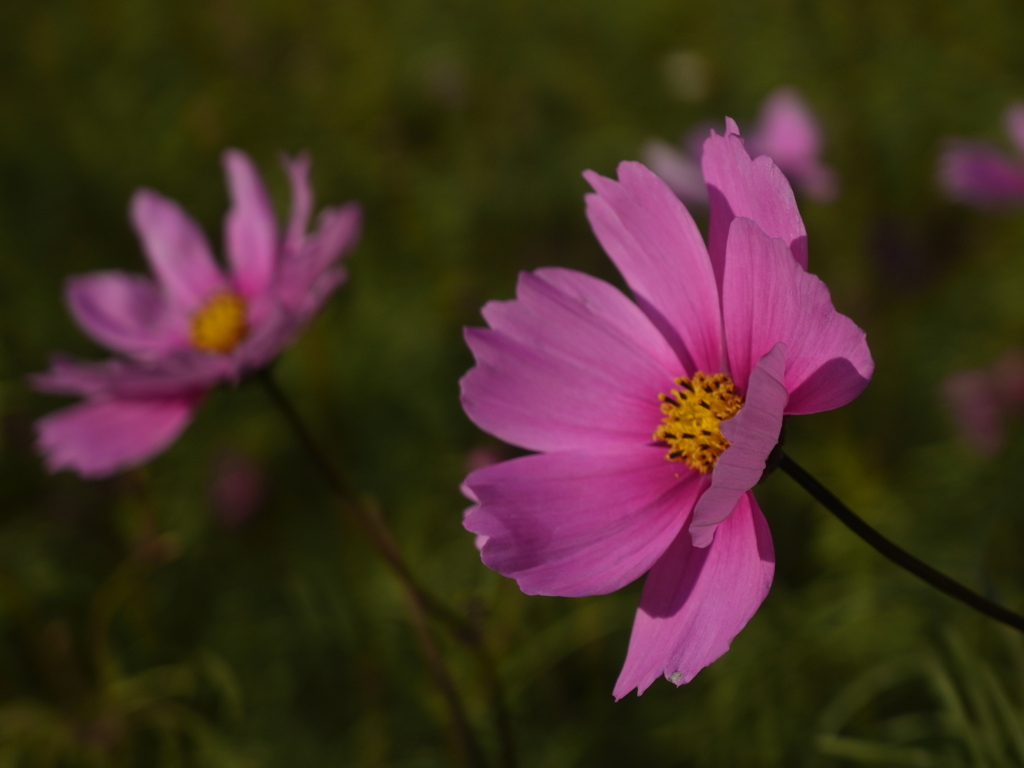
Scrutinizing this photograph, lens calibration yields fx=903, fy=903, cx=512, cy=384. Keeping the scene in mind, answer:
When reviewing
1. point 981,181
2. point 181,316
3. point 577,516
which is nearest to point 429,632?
point 577,516

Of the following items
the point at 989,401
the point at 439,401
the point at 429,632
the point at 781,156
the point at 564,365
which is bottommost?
the point at 989,401

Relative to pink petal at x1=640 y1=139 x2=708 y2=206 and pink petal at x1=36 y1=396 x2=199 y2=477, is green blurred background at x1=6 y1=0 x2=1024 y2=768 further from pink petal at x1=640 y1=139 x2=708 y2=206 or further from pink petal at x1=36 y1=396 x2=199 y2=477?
pink petal at x1=640 y1=139 x2=708 y2=206

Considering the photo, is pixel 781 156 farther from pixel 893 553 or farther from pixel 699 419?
pixel 893 553

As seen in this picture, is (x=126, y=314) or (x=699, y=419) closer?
(x=699, y=419)

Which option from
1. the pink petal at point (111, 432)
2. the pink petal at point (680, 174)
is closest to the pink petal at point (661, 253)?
the pink petal at point (111, 432)

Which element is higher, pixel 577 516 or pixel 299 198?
pixel 299 198

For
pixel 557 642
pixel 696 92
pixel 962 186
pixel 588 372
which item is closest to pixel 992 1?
pixel 696 92

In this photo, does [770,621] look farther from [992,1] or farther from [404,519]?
[992,1]
